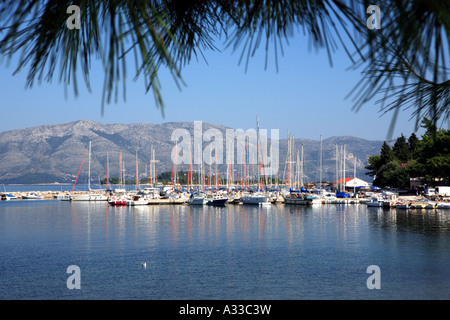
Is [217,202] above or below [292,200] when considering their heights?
below

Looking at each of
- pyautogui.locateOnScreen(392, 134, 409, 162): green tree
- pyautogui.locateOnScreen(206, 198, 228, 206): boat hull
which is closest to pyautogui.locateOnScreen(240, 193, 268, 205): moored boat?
pyautogui.locateOnScreen(206, 198, 228, 206): boat hull

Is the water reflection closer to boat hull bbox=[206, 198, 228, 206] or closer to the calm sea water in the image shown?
the calm sea water

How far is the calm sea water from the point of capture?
22.3 metres

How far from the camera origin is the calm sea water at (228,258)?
73.2ft

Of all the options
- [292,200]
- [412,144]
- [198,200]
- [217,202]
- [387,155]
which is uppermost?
[412,144]

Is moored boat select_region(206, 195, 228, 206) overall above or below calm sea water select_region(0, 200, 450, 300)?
above

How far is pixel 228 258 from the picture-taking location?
30344 millimetres

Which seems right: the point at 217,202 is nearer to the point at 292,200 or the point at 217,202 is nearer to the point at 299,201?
the point at 292,200

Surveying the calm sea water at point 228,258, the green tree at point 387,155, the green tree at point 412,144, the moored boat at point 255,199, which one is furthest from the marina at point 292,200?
the green tree at point 412,144

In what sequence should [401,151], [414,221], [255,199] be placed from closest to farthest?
[414,221], [255,199], [401,151]

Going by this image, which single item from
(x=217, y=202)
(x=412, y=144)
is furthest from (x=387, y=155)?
(x=217, y=202)

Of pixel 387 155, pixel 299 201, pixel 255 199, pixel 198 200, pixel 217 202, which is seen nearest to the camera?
pixel 255 199
